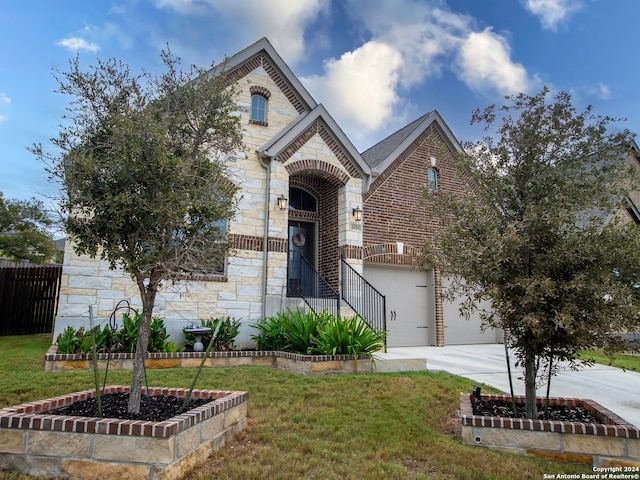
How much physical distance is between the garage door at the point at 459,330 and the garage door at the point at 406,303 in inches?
22.7

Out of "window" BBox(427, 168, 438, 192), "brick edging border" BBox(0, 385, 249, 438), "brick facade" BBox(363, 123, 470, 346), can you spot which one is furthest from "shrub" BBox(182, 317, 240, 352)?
"window" BBox(427, 168, 438, 192)

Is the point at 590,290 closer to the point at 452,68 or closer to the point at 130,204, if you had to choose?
the point at 130,204

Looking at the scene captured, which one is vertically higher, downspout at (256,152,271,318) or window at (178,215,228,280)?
downspout at (256,152,271,318)

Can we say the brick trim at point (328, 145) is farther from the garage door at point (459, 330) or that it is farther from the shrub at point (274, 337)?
the garage door at point (459, 330)

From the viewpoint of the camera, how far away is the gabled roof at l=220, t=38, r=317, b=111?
10.8 metres

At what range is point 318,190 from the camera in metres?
12.0

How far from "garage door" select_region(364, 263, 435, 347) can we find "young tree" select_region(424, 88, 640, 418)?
6.92m

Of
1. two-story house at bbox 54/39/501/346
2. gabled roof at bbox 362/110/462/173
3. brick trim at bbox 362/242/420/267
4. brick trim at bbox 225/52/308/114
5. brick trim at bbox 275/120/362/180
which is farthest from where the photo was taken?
gabled roof at bbox 362/110/462/173

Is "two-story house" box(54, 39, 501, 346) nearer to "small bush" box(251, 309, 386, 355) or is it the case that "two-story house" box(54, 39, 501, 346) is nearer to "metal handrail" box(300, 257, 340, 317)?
"metal handrail" box(300, 257, 340, 317)

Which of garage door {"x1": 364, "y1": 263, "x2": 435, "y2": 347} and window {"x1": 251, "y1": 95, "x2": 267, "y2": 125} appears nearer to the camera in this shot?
window {"x1": 251, "y1": 95, "x2": 267, "y2": 125}

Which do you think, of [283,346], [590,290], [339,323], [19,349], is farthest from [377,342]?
[19,349]

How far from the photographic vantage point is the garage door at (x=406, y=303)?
11805 millimetres

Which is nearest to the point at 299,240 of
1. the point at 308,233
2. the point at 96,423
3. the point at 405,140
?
the point at 308,233

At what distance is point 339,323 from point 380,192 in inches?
223
